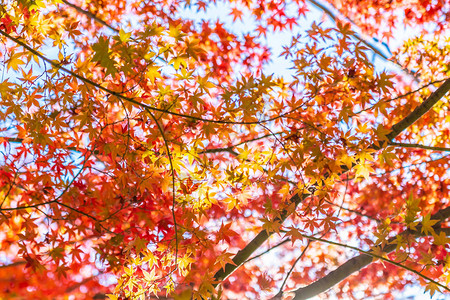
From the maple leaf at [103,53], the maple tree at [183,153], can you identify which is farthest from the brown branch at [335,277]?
the maple leaf at [103,53]

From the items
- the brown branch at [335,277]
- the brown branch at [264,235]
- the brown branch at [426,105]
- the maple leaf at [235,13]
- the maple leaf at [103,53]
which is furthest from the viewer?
the maple leaf at [235,13]

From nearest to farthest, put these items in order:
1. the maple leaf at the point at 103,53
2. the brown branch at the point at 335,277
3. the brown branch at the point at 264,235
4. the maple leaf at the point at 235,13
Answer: the maple leaf at the point at 103,53
the brown branch at the point at 264,235
the brown branch at the point at 335,277
the maple leaf at the point at 235,13

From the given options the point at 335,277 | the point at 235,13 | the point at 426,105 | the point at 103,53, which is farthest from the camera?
the point at 235,13

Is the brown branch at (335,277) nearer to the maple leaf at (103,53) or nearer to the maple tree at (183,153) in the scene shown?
the maple tree at (183,153)

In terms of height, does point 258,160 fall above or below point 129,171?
below

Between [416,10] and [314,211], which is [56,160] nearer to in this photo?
[314,211]

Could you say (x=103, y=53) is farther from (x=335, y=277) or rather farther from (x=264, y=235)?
(x=335, y=277)

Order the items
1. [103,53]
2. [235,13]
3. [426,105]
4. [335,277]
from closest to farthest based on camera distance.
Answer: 1. [103,53]
2. [426,105]
3. [335,277]
4. [235,13]

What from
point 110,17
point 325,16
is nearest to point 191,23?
point 110,17

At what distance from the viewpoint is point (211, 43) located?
14.2ft

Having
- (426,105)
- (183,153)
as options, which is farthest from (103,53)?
(426,105)

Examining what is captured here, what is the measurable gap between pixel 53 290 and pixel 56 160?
5.92 feet

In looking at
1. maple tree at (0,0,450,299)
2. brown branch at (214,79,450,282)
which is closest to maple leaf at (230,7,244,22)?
maple tree at (0,0,450,299)

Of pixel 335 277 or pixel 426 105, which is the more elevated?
pixel 426 105
